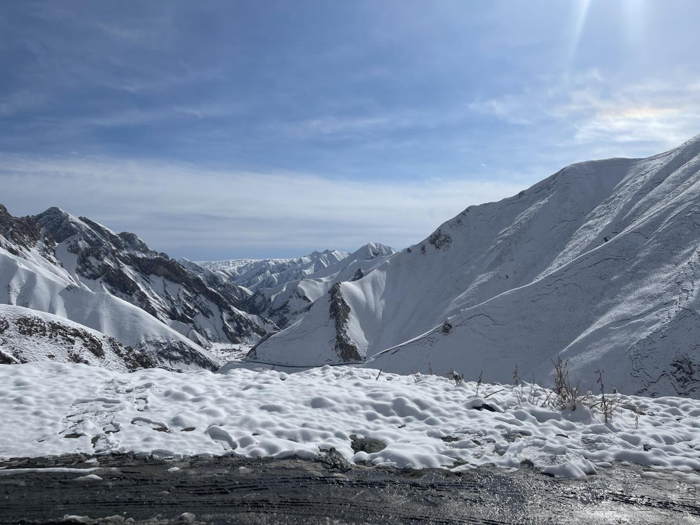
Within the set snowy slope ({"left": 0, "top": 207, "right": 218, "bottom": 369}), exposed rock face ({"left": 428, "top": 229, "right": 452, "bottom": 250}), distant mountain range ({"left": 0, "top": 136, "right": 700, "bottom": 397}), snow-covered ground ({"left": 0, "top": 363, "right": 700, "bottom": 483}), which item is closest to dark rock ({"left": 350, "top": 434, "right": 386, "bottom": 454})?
snow-covered ground ({"left": 0, "top": 363, "right": 700, "bottom": 483})

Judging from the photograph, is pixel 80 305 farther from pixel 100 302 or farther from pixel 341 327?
pixel 341 327

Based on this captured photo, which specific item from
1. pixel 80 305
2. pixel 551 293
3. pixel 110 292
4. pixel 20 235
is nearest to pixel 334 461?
pixel 551 293

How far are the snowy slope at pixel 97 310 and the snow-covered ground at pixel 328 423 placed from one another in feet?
327

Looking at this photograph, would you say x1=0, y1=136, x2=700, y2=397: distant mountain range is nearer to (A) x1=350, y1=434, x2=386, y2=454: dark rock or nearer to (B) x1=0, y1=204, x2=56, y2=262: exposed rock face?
(B) x1=0, y1=204, x2=56, y2=262: exposed rock face

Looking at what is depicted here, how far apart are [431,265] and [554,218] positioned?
26.2 meters

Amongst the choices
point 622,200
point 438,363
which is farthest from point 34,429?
point 622,200

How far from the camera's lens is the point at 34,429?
6.68 metres

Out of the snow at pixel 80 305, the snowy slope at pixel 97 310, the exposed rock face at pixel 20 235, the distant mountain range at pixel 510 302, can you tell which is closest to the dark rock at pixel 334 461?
the distant mountain range at pixel 510 302

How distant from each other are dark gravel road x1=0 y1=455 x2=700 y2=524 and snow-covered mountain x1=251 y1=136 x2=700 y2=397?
13331 mm

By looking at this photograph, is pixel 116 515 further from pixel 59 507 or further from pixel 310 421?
pixel 310 421

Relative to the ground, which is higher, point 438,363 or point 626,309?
point 626,309

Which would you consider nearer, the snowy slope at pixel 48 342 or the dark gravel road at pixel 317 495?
the dark gravel road at pixel 317 495

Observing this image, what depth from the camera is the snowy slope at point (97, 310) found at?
10338 cm

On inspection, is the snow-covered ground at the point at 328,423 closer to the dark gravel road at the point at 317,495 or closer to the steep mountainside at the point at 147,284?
the dark gravel road at the point at 317,495
